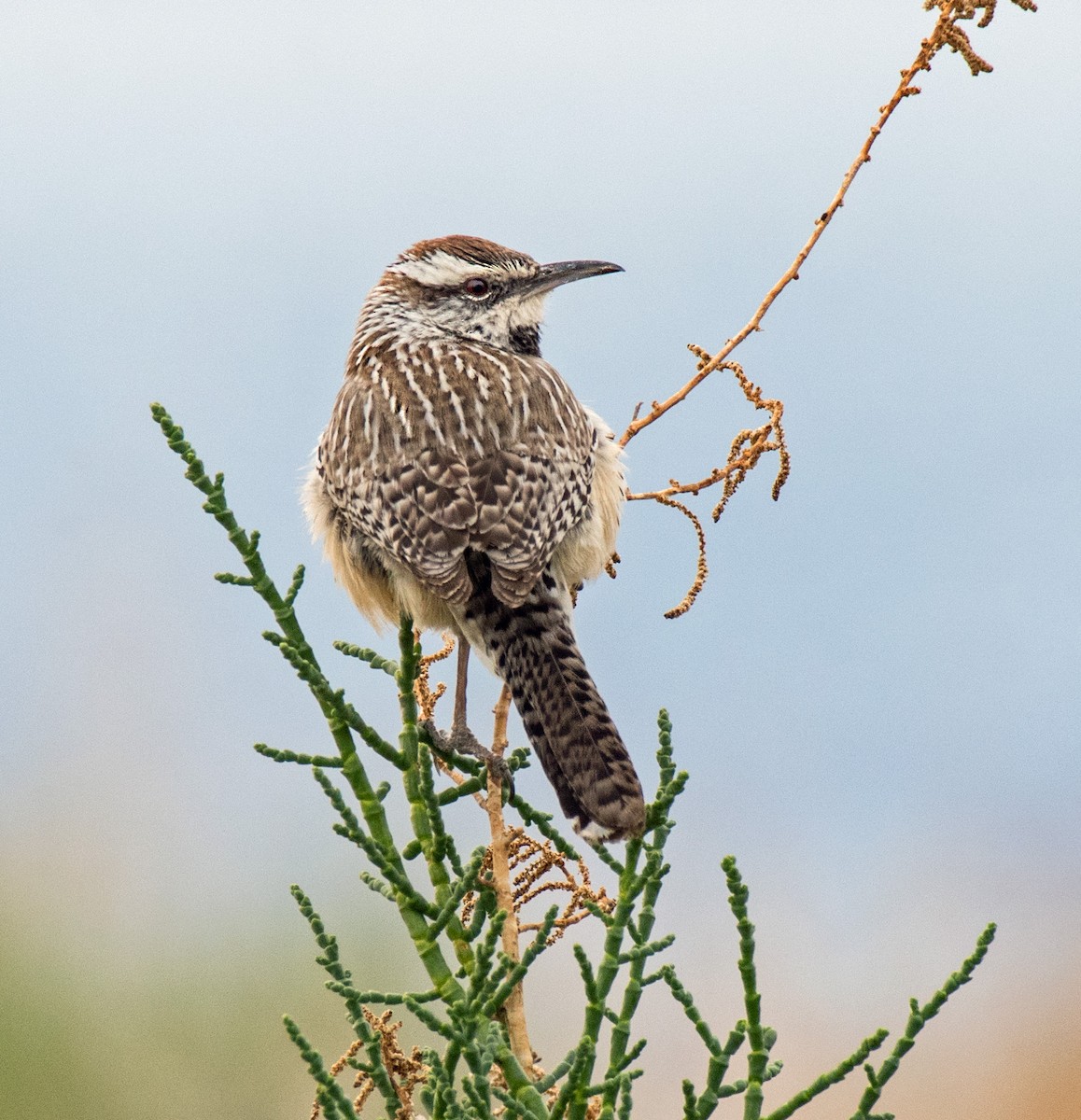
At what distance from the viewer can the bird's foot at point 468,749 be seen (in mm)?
2934

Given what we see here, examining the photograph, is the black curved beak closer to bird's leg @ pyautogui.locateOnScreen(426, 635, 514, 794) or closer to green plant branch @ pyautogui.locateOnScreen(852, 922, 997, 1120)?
bird's leg @ pyautogui.locateOnScreen(426, 635, 514, 794)

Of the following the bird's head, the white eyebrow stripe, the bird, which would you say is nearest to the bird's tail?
the bird

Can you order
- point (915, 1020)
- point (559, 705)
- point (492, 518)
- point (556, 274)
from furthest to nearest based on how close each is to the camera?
point (556, 274) → point (492, 518) → point (559, 705) → point (915, 1020)

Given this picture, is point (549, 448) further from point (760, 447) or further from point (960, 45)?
point (960, 45)

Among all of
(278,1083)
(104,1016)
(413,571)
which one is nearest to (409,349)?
(413,571)

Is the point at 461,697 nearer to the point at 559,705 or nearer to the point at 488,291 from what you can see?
the point at 559,705

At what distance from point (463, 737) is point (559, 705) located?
11.1 inches

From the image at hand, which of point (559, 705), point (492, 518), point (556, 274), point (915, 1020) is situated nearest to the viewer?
point (915, 1020)

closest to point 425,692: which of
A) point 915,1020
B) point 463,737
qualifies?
point 463,737

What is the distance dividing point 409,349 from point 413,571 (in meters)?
1.04

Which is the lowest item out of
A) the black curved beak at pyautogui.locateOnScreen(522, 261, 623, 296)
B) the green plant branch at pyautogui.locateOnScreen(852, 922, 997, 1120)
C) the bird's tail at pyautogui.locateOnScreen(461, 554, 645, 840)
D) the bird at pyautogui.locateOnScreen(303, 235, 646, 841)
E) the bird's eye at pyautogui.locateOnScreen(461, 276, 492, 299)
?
the green plant branch at pyautogui.locateOnScreen(852, 922, 997, 1120)

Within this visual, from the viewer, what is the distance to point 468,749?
10.4ft

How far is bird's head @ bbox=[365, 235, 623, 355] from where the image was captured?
4.44 metres

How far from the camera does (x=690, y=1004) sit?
2.29m
